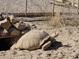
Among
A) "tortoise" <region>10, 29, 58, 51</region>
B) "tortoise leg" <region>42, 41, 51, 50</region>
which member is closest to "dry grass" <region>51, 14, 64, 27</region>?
"tortoise" <region>10, 29, 58, 51</region>

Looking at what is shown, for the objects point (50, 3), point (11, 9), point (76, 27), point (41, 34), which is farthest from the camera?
point (50, 3)

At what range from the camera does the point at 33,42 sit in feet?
26.4

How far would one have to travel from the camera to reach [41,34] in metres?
8.30

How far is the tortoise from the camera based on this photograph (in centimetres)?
805

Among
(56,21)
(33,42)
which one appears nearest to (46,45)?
(33,42)

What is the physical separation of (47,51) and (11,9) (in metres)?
5.14

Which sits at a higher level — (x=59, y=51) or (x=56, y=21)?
(x=56, y=21)

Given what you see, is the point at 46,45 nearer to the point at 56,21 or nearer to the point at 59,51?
the point at 59,51

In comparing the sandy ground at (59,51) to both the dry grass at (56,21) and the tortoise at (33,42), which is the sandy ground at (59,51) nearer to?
the tortoise at (33,42)

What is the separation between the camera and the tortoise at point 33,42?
26.4 ft

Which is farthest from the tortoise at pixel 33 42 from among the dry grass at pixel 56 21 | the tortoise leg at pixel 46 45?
the dry grass at pixel 56 21

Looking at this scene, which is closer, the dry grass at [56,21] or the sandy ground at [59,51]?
the sandy ground at [59,51]

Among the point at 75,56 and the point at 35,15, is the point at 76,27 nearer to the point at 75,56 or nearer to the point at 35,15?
the point at 35,15

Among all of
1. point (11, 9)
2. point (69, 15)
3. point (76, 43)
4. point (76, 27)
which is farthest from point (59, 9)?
point (76, 43)
